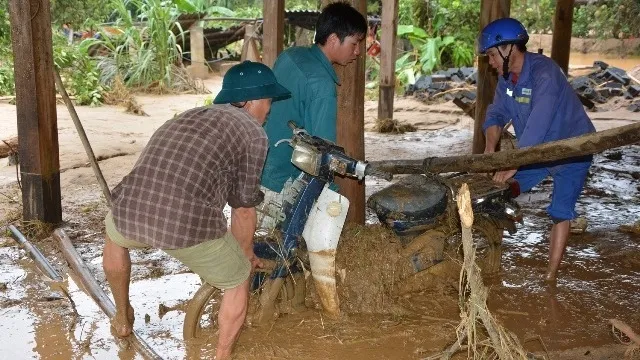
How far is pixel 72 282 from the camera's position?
491 cm

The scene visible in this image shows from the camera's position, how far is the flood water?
3.95m

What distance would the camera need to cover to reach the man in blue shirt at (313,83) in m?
4.13

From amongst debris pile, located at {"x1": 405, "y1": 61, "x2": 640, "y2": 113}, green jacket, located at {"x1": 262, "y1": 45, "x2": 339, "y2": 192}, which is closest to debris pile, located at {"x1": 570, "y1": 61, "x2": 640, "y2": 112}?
debris pile, located at {"x1": 405, "y1": 61, "x2": 640, "y2": 113}

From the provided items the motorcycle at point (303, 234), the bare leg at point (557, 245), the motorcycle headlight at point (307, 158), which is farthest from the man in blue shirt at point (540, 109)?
the motorcycle headlight at point (307, 158)

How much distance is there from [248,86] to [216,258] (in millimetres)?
864

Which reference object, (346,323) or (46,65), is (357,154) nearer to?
(346,323)

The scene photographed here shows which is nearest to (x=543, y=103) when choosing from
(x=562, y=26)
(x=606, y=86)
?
(x=562, y=26)

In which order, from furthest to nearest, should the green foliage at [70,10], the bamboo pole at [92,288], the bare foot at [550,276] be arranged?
1. the green foliage at [70,10]
2. the bare foot at [550,276]
3. the bamboo pole at [92,288]

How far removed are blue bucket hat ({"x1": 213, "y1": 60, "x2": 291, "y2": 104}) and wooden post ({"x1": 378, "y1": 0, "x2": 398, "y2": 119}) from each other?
8536 mm

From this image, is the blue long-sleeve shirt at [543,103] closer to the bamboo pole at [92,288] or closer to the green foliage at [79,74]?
the bamboo pole at [92,288]

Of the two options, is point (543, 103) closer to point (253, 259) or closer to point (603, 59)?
point (253, 259)

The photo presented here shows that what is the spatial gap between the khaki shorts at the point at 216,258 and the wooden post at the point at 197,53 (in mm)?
14489

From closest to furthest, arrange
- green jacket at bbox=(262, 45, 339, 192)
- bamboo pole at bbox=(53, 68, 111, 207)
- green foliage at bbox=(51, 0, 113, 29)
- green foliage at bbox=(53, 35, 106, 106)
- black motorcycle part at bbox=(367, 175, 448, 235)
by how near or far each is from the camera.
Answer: green jacket at bbox=(262, 45, 339, 192), black motorcycle part at bbox=(367, 175, 448, 235), bamboo pole at bbox=(53, 68, 111, 207), green foliage at bbox=(51, 0, 113, 29), green foliage at bbox=(53, 35, 106, 106)

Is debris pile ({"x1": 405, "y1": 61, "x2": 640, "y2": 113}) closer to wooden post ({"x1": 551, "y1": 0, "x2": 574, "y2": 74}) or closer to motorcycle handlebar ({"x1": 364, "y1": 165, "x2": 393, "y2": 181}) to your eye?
wooden post ({"x1": 551, "y1": 0, "x2": 574, "y2": 74})
